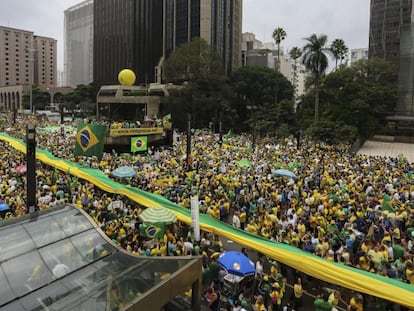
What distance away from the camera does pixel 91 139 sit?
2047cm

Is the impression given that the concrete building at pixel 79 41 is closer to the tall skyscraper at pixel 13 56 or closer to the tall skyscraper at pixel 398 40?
the tall skyscraper at pixel 13 56

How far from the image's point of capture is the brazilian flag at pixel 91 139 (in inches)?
799

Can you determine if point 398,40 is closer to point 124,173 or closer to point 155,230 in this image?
point 124,173

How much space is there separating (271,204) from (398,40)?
42302 mm

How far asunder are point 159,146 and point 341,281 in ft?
81.6

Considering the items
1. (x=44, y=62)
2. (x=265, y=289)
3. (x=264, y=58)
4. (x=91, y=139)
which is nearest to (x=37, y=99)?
(x=264, y=58)

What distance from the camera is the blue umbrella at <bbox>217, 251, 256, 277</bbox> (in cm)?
753

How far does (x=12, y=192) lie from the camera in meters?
13.8

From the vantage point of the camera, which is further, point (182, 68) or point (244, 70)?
point (244, 70)

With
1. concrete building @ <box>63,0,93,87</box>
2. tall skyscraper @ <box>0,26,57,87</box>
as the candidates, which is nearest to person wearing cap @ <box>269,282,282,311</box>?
concrete building @ <box>63,0,93,87</box>

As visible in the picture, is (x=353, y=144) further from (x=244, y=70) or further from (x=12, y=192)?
(x=12, y=192)

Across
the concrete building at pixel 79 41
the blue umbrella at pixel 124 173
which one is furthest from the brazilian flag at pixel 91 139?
the concrete building at pixel 79 41

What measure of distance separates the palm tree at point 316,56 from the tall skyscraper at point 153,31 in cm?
3162

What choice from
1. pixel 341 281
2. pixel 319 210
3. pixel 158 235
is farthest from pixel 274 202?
pixel 341 281
